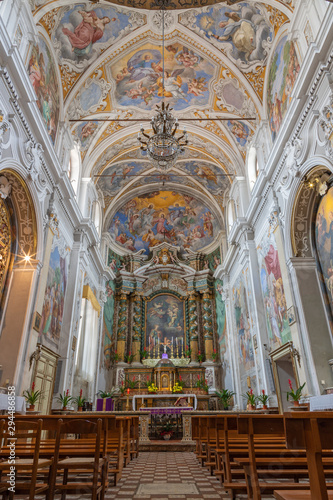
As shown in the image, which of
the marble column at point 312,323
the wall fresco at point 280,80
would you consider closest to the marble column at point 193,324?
the marble column at point 312,323

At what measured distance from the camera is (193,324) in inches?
744

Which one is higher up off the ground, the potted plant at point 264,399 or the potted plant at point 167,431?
the potted plant at point 264,399

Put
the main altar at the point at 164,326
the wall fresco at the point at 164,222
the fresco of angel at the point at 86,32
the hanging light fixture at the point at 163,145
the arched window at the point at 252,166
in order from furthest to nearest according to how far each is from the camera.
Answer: the wall fresco at the point at 164,222 < the main altar at the point at 164,326 < the arched window at the point at 252,166 < the fresco of angel at the point at 86,32 < the hanging light fixture at the point at 163,145

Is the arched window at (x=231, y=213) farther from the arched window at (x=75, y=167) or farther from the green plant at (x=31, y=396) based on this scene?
the green plant at (x=31, y=396)

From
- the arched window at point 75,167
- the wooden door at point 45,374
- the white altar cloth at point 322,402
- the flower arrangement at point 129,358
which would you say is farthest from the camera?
the flower arrangement at point 129,358

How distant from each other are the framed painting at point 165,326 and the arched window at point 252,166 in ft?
27.4

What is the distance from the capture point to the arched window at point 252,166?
14.2 m

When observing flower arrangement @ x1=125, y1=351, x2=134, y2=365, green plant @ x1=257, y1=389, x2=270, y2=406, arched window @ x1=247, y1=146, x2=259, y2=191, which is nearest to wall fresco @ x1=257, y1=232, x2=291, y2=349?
green plant @ x1=257, y1=389, x2=270, y2=406

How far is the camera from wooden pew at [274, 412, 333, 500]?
1.58 meters

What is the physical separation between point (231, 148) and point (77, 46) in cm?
704

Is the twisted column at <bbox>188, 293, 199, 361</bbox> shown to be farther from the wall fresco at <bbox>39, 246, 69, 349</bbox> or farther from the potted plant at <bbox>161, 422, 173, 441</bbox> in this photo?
the wall fresco at <bbox>39, 246, 69, 349</bbox>

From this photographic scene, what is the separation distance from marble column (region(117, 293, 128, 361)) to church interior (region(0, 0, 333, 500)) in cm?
8

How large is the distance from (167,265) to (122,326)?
4168 millimetres

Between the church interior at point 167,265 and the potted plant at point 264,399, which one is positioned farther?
the potted plant at point 264,399
